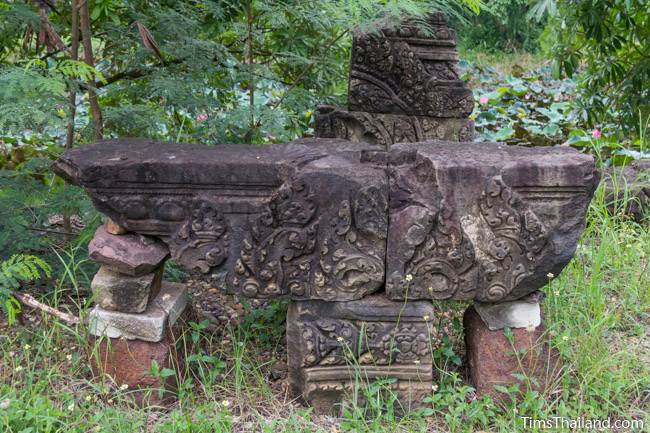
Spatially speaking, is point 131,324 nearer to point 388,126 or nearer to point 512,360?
point 512,360

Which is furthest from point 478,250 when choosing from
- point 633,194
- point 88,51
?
point 633,194

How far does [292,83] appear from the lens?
4523mm

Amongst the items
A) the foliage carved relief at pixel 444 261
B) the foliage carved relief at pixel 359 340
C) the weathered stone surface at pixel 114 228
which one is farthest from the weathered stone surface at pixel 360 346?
the weathered stone surface at pixel 114 228

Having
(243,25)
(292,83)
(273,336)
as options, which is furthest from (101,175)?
(292,83)

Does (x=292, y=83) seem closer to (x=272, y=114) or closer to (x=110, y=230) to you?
(x=272, y=114)

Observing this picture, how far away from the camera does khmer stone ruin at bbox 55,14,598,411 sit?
2602 millimetres

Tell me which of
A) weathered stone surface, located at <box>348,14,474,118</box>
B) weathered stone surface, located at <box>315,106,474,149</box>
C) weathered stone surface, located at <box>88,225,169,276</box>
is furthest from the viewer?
weathered stone surface, located at <box>315,106,474,149</box>

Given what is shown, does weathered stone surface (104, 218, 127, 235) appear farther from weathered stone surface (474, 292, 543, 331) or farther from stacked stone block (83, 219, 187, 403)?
weathered stone surface (474, 292, 543, 331)

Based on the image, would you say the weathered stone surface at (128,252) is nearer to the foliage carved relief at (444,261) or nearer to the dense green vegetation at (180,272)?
the dense green vegetation at (180,272)

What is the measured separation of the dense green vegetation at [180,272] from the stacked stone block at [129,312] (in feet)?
0.31

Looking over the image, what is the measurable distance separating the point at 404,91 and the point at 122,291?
2390mm

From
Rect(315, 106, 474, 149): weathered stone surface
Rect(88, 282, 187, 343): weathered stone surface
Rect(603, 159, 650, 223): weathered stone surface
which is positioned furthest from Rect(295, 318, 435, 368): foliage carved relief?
Rect(603, 159, 650, 223): weathered stone surface

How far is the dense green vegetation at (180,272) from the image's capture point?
275 cm

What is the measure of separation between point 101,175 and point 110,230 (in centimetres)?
29
